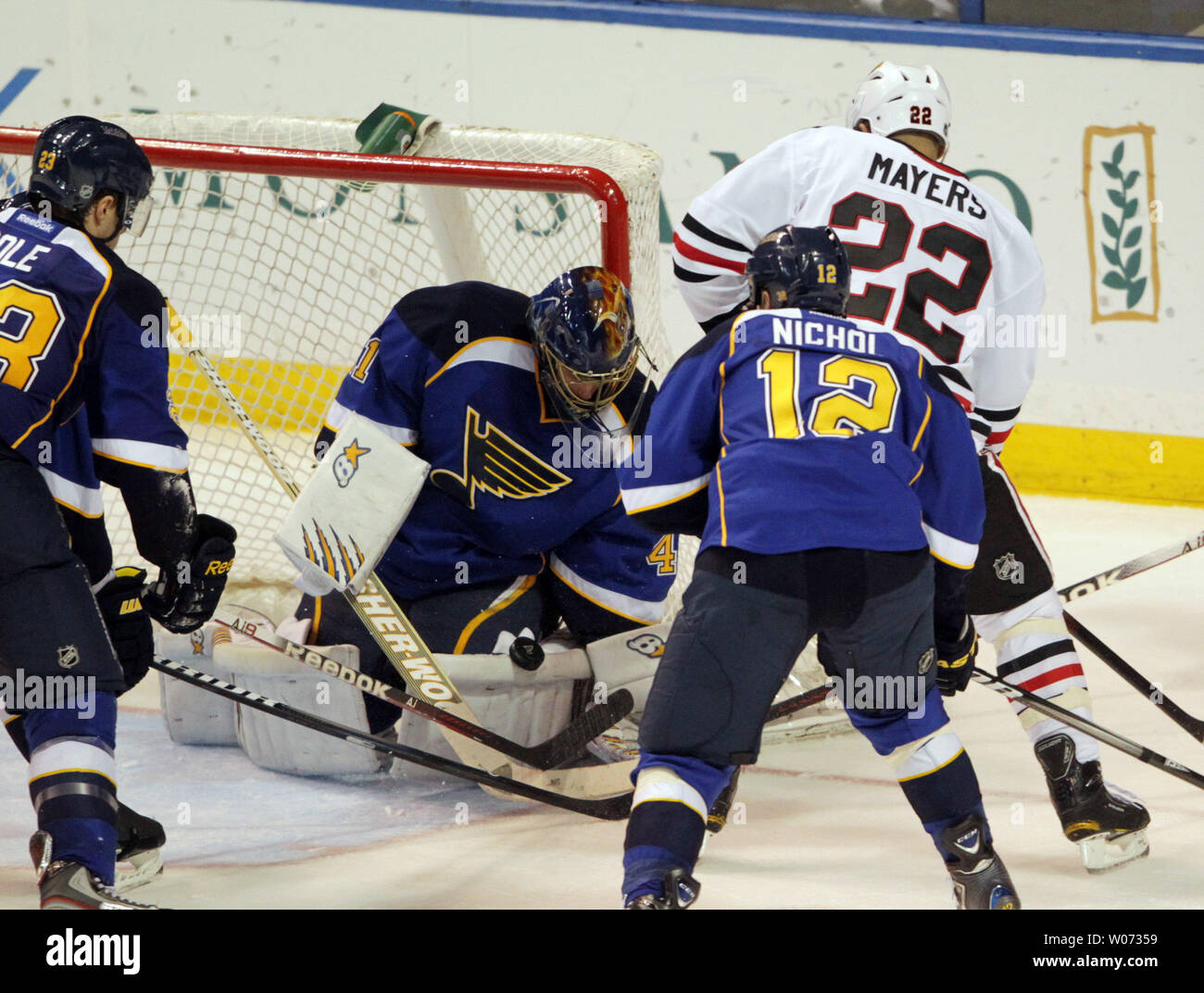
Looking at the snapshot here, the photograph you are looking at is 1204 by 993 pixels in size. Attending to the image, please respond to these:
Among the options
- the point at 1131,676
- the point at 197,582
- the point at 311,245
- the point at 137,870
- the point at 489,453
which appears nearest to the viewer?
the point at 197,582

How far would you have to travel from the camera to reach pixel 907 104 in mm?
2812

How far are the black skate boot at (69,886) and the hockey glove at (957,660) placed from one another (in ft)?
3.81

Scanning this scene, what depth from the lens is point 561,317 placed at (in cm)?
262

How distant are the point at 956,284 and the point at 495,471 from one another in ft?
2.89

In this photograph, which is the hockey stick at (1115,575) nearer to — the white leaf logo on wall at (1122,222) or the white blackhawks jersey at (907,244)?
the white blackhawks jersey at (907,244)

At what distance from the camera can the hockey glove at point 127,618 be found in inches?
88.3

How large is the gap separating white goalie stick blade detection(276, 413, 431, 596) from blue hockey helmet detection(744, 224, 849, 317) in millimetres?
793

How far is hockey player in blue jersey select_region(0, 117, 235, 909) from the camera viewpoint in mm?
2025
